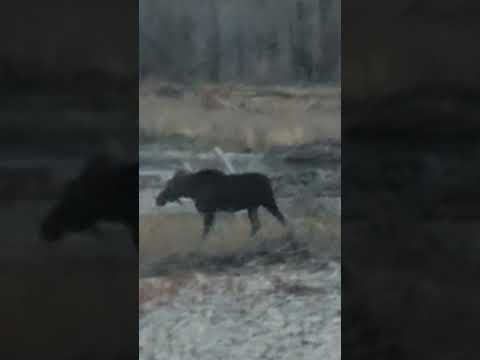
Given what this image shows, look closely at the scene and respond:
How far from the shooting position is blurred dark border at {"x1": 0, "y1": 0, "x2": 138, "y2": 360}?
282 centimetres

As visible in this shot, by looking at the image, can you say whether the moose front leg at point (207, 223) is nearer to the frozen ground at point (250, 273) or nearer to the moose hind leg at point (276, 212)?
the frozen ground at point (250, 273)

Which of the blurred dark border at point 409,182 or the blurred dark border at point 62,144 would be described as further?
the blurred dark border at point 409,182

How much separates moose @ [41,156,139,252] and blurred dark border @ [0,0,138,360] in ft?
0.20

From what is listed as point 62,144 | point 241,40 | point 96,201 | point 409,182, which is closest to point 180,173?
point 96,201

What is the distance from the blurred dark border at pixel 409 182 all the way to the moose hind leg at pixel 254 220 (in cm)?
37

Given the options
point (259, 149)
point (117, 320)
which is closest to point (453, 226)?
point (259, 149)

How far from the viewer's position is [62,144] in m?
2.84

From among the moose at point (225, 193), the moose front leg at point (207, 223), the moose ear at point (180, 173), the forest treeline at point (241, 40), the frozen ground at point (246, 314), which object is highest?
the forest treeline at point (241, 40)

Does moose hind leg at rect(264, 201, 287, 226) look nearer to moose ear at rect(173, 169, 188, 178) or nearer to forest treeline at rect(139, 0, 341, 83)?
moose ear at rect(173, 169, 188, 178)

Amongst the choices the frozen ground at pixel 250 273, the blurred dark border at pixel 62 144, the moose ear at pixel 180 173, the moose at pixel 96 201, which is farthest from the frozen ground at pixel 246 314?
the moose ear at pixel 180 173

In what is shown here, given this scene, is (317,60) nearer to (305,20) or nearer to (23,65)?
(305,20)

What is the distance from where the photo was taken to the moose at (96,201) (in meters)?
2.83

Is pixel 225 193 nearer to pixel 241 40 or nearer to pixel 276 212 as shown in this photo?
pixel 276 212

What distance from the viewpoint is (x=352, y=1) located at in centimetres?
295
